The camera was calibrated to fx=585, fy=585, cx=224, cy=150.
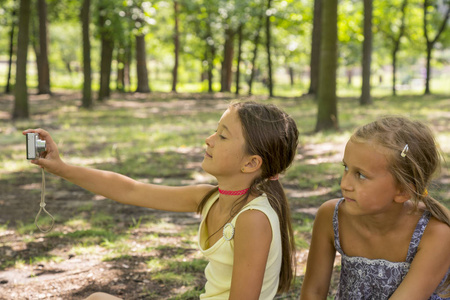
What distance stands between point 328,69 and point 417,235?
331 inches

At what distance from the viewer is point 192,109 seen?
18516 mm

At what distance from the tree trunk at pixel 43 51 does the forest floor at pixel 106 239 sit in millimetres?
14648

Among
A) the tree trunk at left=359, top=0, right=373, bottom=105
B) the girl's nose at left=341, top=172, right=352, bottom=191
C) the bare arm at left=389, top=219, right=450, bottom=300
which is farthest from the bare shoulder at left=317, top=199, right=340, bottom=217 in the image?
the tree trunk at left=359, top=0, right=373, bottom=105

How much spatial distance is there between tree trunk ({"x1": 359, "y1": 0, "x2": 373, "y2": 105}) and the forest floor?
9041 millimetres

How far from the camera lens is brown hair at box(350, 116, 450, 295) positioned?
6.86 feet

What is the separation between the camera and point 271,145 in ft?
7.63

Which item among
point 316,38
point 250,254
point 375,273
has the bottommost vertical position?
point 375,273

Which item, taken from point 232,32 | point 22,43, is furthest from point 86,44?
point 232,32

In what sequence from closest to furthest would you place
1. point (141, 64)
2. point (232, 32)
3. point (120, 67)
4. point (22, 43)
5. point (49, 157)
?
point (49, 157) → point (22, 43) → point (141, 64) → point (232, 32) → point (120, 67)

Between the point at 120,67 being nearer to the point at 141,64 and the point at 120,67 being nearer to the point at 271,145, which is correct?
the point at 141,64

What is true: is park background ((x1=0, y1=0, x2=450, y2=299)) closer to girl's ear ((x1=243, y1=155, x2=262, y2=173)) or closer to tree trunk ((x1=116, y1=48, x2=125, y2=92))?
girl's ear ((x1=243, y1=155, x2=262, y2=173))

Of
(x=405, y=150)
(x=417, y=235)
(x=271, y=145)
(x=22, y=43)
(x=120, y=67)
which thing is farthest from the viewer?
(x=120, y=67)

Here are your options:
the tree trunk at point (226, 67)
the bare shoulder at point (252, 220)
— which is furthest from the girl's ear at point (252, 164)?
the tree trunk at point (226, 67)

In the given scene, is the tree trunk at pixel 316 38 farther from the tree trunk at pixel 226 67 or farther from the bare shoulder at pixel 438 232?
the bare shoulder at pixel 438 232
